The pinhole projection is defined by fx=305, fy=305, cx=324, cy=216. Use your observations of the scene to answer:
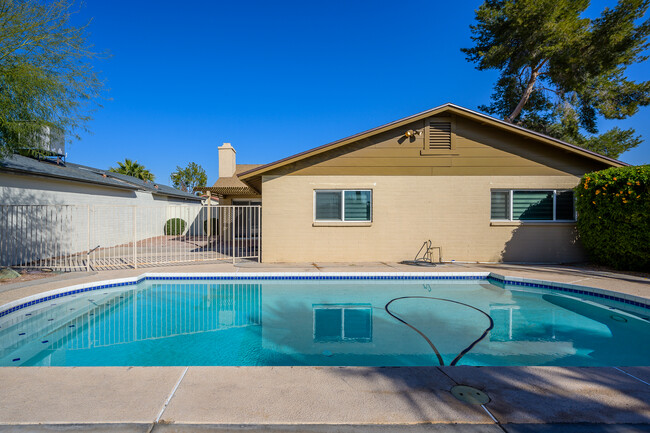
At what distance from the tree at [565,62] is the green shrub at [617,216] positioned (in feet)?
32.1

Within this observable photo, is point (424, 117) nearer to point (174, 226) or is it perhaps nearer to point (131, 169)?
point (174, 226)

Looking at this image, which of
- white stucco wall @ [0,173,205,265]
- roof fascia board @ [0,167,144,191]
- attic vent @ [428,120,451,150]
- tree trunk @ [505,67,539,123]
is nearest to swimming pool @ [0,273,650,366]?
white stucco wall @ [0,173,205,265]

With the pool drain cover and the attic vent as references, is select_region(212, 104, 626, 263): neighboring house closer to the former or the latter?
the attic vent

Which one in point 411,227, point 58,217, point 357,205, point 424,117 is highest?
point 424,117

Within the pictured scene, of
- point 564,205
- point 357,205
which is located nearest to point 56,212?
point 357,205

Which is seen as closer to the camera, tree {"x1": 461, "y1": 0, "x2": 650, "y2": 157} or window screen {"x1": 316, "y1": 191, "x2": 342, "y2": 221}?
window screen {"x1": 316, "y1": 191, "x2": 342, "y2": 221}

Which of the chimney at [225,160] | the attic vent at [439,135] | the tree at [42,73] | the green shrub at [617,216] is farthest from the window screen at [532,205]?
the chimney at [225,160]

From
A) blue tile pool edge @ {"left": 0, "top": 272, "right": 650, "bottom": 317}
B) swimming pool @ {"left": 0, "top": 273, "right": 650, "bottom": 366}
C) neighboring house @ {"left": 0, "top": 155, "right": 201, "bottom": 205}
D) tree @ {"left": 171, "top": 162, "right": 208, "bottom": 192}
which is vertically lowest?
swimming pool @ {"left": 0, "top": 273, "right": 650, "bottom": 366}

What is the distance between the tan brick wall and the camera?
1010cm

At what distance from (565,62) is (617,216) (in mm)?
11063

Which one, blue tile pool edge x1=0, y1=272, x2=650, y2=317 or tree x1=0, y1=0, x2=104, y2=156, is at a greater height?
tree x1=0, y1=0, x2=104, y2=156

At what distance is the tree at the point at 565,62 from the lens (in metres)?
14.5

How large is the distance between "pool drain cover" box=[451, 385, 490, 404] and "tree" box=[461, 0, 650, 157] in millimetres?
18107

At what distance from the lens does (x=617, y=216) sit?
27.7 ft
